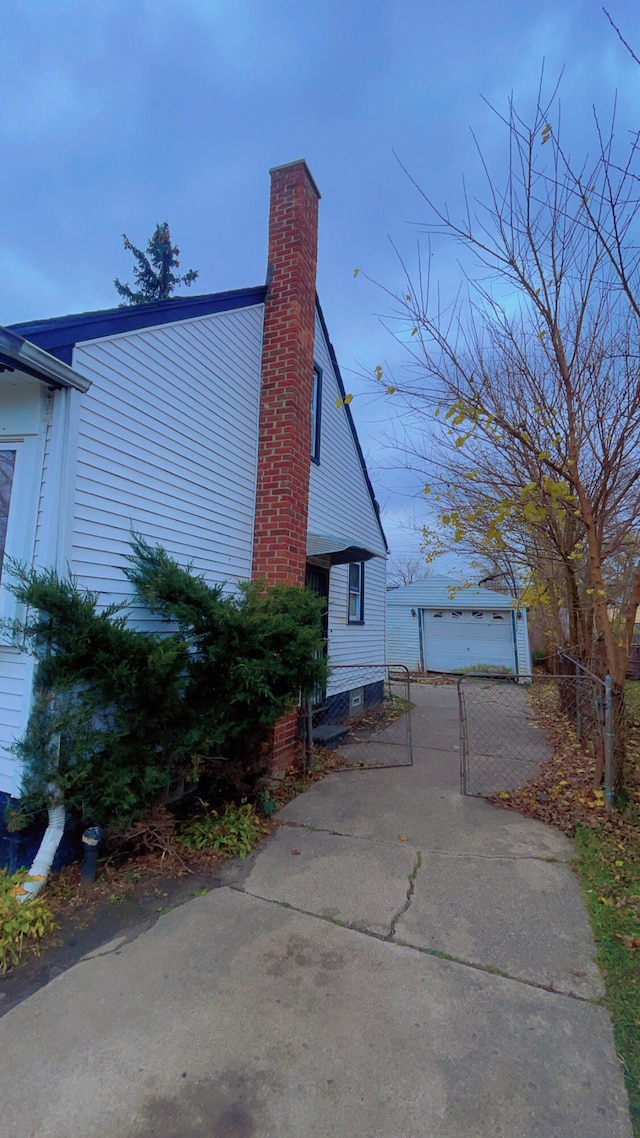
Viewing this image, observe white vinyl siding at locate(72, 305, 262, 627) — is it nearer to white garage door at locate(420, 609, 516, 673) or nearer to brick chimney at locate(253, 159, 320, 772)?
brick chimney at locate(253, 159, 320, 772)

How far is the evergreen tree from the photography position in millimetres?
20219

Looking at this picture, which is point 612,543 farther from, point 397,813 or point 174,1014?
point 174,1014

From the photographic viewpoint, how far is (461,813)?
471 cm

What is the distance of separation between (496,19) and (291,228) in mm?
2803

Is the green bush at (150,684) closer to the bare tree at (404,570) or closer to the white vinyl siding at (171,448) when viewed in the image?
the white vinyl siding at (171,448)

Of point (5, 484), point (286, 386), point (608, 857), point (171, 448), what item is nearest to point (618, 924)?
point (608, 857)

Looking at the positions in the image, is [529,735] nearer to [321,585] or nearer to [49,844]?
[321,585]

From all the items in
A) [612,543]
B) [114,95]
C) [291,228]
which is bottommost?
[612,543]

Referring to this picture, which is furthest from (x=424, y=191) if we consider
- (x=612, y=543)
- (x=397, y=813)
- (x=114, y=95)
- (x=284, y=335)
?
(x=397, y=813)

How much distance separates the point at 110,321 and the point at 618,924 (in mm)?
5451

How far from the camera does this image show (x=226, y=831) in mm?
4074

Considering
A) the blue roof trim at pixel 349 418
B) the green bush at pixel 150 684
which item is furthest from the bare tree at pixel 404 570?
the green bush at pixel 150 684

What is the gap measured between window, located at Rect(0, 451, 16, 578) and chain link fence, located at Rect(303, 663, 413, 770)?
10.9 feet

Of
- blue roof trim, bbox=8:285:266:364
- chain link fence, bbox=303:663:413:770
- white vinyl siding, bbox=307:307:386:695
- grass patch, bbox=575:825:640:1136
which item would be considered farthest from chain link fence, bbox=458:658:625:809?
blue roof trim, bbox=8:285:266:364
